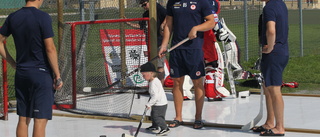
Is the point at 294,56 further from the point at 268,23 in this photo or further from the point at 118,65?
the point at 268,23

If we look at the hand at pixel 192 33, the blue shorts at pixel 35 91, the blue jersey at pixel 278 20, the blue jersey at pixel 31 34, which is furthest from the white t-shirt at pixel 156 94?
the blue jersey at pixel 31 34

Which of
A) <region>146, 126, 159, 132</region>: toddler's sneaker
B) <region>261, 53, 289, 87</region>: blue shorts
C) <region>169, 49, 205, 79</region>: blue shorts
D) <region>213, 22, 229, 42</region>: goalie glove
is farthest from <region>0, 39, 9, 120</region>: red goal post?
<region>261, 53, 289, 87</region>: blue shorts

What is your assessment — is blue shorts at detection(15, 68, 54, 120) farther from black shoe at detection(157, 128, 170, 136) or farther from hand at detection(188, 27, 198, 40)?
hand at detection(188, 27, 198, 40)

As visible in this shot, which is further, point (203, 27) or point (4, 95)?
point (4, 95)

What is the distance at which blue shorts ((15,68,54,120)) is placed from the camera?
260 inches

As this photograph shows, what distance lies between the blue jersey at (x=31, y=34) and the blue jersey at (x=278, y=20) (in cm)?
267

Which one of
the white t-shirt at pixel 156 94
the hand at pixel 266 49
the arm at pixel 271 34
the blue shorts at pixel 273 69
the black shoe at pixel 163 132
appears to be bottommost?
the black shoe at pixel 163 132

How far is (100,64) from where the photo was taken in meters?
11.6

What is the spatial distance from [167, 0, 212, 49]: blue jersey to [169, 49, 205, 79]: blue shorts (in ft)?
0.25

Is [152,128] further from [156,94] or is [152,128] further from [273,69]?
[273,69]

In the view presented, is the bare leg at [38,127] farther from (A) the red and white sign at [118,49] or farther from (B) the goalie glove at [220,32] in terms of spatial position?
(B) the goalie glove at [220,32]

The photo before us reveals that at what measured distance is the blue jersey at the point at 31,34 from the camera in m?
6.50

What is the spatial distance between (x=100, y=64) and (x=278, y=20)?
14.2ft

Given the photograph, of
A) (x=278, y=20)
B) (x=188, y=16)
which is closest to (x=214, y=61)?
(x=188, y=16)
